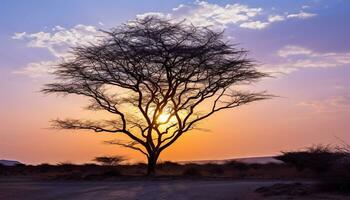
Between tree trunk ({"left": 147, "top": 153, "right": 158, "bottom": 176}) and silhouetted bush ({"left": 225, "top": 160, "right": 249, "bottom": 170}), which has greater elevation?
silhouetted bush ({"left": 225, "top": 160, "right": 249, "bottom": 170})

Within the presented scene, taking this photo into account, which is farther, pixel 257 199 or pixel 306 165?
pixel 306 165

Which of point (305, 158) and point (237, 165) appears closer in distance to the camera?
point (305, 158)

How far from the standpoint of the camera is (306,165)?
125 ft

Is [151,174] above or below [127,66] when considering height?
below

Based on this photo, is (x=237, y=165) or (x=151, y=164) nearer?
(x=151, y=164)

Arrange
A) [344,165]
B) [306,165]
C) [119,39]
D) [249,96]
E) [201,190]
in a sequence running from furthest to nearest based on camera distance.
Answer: [249,96]
[119,39]
[306,165]
[201,190]
[344,165]

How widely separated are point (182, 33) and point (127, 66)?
4.08 meters

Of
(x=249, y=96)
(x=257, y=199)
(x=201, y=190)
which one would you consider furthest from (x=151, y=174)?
(x=257, y=199)

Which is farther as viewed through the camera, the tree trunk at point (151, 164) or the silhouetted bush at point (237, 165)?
the silhouetted bush at point (237, 165)

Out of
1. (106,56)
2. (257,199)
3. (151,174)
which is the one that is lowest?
(257,199)

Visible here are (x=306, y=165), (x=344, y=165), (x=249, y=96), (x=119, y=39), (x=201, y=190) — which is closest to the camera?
(x=344, y=165)

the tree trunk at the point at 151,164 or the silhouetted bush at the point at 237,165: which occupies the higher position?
the silhouetted bush at the point at 237,165

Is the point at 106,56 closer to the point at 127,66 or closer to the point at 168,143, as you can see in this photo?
the point at 127,66

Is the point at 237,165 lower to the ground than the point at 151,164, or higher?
higher
